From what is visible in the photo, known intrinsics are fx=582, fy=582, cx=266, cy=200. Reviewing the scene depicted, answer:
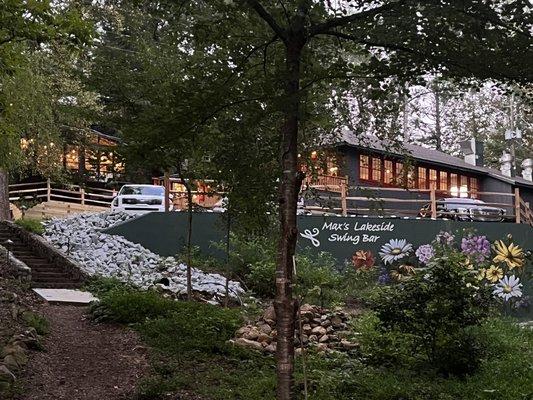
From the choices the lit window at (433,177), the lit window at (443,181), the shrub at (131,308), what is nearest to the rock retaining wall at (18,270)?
the shrub at (131,308)

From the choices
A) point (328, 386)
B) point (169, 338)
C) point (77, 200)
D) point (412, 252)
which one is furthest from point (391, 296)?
point (77, 200)

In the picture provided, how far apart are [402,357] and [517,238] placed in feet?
38.8

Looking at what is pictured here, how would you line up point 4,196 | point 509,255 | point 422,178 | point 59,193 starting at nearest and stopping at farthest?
point 509,255 < point 4,196 < point 422,178 < point 59,193

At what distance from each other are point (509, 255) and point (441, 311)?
34.1 ft

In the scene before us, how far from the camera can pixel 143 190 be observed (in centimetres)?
2092

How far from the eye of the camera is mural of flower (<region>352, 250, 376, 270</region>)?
A: 16031 mm

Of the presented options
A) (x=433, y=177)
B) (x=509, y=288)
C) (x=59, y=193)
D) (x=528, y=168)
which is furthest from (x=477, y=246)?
(x=59, y=193)

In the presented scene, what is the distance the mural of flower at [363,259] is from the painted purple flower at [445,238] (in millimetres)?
2012

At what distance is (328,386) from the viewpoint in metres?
5.86

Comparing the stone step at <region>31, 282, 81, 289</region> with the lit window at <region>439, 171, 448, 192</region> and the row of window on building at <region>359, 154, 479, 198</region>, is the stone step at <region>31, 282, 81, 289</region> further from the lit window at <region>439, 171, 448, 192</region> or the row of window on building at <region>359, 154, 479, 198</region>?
the lit window at <region>439, 171, 448, 192</region>

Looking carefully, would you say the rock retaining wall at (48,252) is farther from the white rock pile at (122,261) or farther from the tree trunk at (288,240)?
the tree trunk at (288,240)

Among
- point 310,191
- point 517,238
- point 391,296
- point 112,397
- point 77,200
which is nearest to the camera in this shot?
point 112,397

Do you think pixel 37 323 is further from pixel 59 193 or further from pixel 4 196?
pixel 59 193

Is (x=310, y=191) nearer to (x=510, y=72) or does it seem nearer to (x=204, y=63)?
(x=204, y=63)
